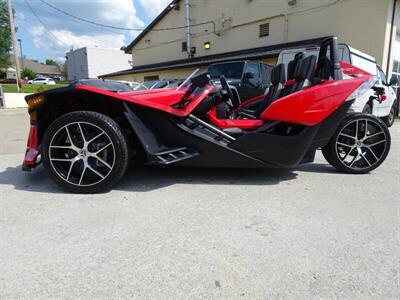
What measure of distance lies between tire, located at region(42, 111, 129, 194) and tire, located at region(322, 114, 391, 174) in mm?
2456

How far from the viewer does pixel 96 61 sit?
142 ft

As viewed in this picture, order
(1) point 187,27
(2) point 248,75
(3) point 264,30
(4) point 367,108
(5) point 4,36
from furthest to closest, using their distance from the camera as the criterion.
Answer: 1. (5) point 4,36
2. (1) point 187,27
3. (3) point 264,30
4. (2) point 248,75
5. (4) point 367,108

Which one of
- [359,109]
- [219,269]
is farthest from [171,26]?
[219,269]

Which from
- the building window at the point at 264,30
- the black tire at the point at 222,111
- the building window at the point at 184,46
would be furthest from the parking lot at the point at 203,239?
the building window at the point at 184,46

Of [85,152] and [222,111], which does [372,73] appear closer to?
[222,111]

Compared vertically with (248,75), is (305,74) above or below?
below

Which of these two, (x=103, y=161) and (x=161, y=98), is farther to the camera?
(x=161, y=98)

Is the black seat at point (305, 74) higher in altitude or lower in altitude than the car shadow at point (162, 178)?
higher

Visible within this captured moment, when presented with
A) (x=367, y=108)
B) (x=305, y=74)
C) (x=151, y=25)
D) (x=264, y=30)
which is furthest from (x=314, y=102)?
(x=151, y=25)

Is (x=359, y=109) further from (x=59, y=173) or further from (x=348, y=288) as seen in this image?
(x=59, y=173)

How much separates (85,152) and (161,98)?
906 millimetres

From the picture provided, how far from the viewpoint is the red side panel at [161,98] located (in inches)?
106

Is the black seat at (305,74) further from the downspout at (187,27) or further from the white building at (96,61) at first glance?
the white building at (96,61)

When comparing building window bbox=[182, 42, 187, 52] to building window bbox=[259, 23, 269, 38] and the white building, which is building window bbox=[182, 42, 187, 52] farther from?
the white building
